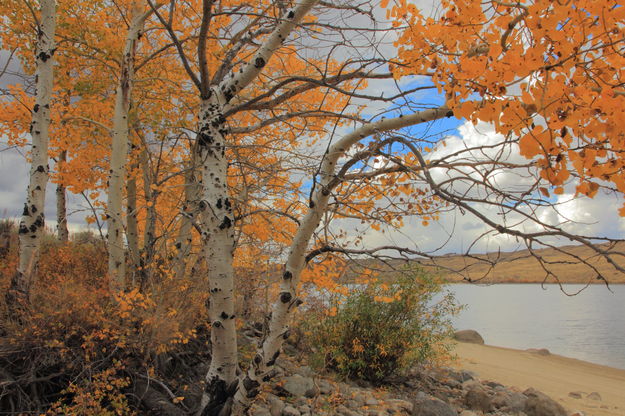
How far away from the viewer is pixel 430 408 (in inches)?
233

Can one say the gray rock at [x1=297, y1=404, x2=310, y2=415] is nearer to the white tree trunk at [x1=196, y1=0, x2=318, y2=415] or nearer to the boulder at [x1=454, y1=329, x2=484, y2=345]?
the white tree trunk at [x1=196, y1=0, x2=318, y2=415]

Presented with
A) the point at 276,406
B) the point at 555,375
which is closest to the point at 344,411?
the point at 276,406

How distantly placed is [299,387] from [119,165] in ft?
14.2

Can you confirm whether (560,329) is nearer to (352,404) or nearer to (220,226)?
(352,404)

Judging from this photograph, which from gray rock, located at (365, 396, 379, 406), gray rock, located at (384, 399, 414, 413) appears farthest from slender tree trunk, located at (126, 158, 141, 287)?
gray rock, located at (384, 399, 414, 413)

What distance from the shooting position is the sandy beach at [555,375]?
8.69 metres

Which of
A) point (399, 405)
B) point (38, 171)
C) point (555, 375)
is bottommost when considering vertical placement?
point (555, 375)

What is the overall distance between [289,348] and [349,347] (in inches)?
64.0

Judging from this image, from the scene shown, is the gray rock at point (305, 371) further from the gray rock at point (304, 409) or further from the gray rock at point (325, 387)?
the gray rock at point (304, 409)

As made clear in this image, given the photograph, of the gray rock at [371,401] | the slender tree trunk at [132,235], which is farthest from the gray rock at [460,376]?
the slender tree trunk at [132,235]

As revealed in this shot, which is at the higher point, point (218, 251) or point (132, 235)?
point (132, 235)

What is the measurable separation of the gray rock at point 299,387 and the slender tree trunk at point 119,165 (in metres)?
2.85

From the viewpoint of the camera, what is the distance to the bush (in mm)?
7367

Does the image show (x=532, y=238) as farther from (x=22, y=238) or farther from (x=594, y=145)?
(x=22, y=238)
